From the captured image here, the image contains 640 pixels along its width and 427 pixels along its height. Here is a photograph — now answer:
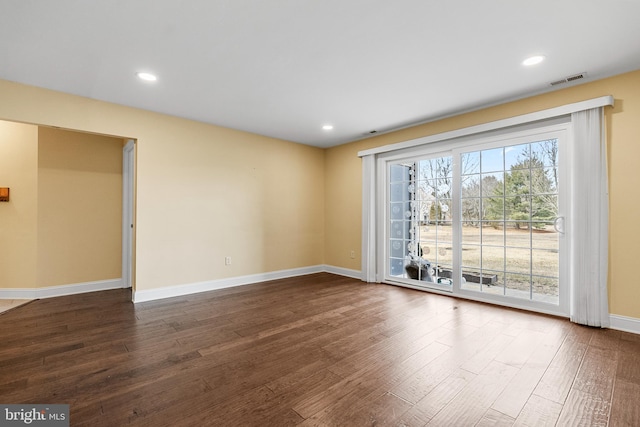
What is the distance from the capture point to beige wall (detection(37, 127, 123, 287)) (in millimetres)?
4090

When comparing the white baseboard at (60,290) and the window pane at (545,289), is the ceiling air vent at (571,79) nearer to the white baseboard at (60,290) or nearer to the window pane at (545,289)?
the window pane at (545,289)

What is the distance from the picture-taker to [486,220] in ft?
12.5

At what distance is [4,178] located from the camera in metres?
3.98

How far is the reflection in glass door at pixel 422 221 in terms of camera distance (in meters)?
4.27

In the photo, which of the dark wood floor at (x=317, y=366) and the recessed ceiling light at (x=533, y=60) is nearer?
the dark wood floor at (x=317, y=366)

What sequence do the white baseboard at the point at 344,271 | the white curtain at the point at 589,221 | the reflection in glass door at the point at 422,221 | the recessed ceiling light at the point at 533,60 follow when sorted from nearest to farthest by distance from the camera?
1. the recessed ceiling light at the point at 533,60
2. the white curtain at the point at 589,221
3. the reflection in glass door at the point at 422,221
4. the white baseboard at the point at 344,271

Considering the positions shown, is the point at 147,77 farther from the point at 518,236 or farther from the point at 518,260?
the point at 518,260

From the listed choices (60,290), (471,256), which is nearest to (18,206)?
(60,290)

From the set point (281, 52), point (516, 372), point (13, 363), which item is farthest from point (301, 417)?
point (281, 52)

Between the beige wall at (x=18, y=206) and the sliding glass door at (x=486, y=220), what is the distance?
5527mm

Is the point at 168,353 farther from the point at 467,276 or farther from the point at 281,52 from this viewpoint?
the point at 467,276

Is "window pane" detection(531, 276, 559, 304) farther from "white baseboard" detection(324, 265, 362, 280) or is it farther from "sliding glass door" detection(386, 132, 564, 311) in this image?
"white baseboard" detection(324, 265, 362, 280)

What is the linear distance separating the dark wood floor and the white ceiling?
2.62 m

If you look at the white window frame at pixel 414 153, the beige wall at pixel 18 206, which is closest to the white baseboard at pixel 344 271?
the white window frame at pixel 414 153
